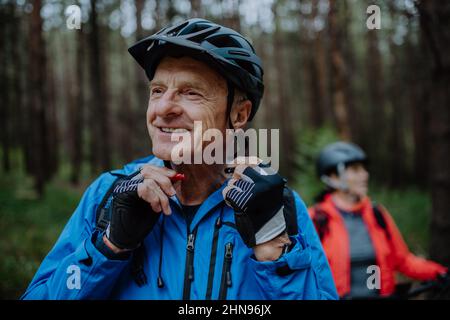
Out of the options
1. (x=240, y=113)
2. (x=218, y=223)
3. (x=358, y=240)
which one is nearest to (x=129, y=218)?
(x=218, y=223)

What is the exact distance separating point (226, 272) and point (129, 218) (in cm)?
61

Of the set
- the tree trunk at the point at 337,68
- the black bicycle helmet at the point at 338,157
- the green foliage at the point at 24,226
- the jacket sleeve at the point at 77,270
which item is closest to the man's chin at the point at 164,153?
the jacket sleeve at the point at 77,270

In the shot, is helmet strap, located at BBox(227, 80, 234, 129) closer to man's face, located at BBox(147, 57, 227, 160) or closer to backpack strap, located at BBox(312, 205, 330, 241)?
man's face, located at BBox(147, 57, 227, 160)

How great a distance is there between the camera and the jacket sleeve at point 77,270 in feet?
6.10

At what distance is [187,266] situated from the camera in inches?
75.7

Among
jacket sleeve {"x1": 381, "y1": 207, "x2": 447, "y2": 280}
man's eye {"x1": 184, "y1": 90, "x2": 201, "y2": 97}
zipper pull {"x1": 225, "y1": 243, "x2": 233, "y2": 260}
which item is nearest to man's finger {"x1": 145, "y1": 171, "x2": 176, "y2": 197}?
zipper pull {"x1": 225, "y1": 243, "x2": 233, "y2": 260}

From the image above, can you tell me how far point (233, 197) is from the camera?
185 cm

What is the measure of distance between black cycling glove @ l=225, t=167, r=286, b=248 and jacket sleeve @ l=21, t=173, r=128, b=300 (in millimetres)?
693

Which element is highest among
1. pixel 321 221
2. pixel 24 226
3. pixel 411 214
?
pixel 321 221

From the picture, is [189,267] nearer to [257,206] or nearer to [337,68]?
[257,206]

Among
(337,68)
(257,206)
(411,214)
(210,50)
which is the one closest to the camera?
(257,206)

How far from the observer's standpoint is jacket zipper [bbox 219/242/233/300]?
6.13 ft

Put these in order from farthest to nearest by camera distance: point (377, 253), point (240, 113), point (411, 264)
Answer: point (377, 253)
point (411, 264)
point (240, 113)

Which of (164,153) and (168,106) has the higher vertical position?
(168,106)
